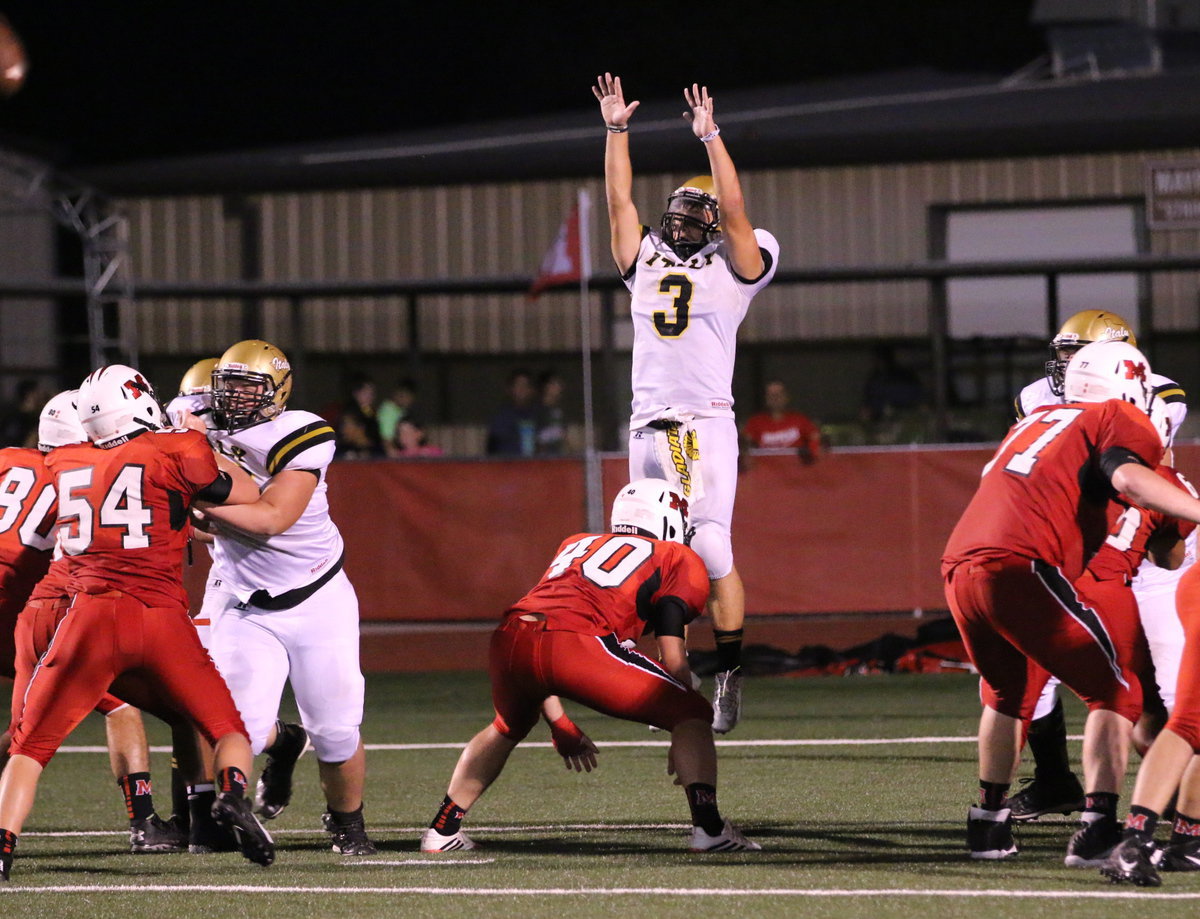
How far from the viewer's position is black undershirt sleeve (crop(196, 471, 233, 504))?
607cm

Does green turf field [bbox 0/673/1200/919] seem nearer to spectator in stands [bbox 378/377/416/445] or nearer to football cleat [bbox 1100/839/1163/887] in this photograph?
football cleat [bbox 1100/839/1163/887]

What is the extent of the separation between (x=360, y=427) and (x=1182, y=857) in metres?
11.0

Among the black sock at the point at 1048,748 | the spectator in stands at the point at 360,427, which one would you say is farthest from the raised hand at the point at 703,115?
the spectator in stands at the point at 360,427

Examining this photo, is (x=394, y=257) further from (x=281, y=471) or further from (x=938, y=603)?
(x=281, y=471)

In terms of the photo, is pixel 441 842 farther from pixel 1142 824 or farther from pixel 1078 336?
pixel 1078 336

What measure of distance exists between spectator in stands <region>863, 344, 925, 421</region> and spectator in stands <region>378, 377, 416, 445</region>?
179 inches

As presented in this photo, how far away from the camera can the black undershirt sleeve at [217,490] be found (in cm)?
607

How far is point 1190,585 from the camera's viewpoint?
554 centimetres

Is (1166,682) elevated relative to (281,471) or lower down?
lower down

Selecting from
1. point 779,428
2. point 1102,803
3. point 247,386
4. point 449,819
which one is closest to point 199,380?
point 247,386

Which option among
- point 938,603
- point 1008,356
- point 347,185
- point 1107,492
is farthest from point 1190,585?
point 347,185

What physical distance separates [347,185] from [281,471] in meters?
14.6

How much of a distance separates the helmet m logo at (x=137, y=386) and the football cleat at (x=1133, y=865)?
3637 millimetres

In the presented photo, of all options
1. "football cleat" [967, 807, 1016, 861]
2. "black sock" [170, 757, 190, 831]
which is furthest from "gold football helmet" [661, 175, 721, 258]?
"black sock" [170, 757, 190, 831]
